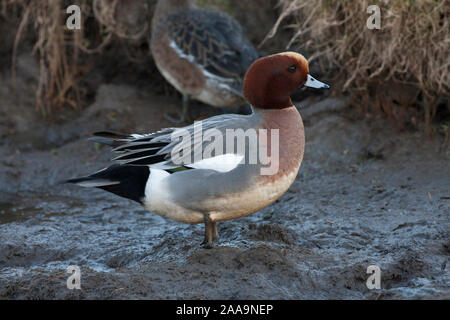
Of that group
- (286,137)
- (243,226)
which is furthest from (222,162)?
(243,226)

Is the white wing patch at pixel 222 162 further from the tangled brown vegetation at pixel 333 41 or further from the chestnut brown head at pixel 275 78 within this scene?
the tangled brown vegetation at pixel 333 41

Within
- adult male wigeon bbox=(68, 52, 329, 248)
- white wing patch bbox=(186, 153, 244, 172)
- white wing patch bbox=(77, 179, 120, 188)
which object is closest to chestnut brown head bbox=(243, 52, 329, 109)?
adult male wigeon bbox=(68, 52, 329, 248)

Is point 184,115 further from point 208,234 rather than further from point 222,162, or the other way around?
point 222,162

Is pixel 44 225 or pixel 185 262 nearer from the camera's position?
pixel 185 262

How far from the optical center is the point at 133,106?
570 cm

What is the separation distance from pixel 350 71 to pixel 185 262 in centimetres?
221

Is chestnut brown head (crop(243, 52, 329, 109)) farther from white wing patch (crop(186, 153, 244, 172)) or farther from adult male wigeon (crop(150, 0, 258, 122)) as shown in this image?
adult male wigeon (crop(150, 0, 258, 122))

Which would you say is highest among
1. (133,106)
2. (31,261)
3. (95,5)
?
(95,5)

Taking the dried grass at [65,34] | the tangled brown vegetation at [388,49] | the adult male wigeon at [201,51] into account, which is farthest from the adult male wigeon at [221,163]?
the dried grass at [65,34]

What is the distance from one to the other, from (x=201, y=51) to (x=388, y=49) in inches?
59.9

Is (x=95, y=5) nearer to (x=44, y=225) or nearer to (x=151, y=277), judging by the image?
(x=44, y=225)

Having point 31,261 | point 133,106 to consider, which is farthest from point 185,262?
point 133,106

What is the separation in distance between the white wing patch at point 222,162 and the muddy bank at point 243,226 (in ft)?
1.42

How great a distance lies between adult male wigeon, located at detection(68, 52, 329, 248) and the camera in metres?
3.00
